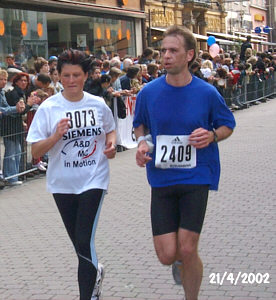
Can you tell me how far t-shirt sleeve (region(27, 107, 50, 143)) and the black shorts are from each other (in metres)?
0.88

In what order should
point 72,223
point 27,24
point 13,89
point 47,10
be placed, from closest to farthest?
point 72,223 → point 13,89 → point 27,24 → point 47,10

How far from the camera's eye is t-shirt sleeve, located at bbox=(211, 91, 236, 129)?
468 cm

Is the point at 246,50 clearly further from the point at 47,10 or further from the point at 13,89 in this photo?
the point at 13,89

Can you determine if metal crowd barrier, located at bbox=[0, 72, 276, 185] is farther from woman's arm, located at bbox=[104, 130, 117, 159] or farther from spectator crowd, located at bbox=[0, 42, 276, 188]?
woman's arm, located at bbox=[104, 130, 117, 159]

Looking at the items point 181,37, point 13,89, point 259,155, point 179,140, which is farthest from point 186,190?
point 259,155

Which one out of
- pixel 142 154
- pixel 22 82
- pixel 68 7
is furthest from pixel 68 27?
pixel 142 154

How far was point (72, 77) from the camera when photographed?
15.9 feet

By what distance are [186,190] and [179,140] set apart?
33 cm

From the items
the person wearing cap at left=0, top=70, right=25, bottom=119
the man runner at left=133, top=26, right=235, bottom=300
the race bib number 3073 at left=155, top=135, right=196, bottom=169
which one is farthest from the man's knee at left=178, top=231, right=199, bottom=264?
the person wearing cap at left=0, top=70, right=25, bottom=119

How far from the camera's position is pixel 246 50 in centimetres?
2555

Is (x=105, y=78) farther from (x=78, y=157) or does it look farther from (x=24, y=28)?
(x=24, y=28)

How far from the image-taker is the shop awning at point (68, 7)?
2252 centimetres
